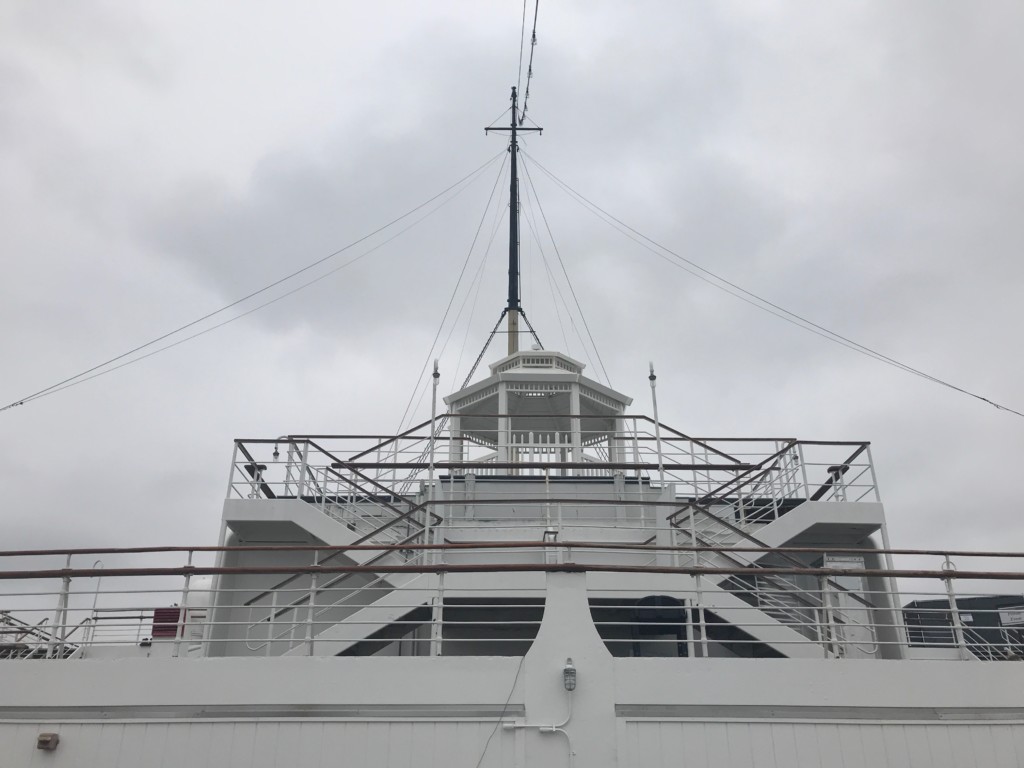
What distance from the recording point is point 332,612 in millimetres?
10984

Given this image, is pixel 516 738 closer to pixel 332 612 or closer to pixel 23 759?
pixel 23 759

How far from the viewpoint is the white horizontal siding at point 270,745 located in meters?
6.59

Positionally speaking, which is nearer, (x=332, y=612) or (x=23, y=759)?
(x=23, y=759)

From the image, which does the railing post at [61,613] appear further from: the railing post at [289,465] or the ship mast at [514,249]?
the ship mast at [514,249]

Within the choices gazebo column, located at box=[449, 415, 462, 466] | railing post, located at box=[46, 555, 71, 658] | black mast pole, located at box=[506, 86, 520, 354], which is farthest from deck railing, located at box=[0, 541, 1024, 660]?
black mast pole, located at box=[506, 86, 520, 354]

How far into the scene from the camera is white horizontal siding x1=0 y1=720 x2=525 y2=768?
6586 millimetres

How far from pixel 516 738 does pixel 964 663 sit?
170 inches

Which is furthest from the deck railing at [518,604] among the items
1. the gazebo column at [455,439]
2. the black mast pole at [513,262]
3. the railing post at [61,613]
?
the black mast pole at [513,262]

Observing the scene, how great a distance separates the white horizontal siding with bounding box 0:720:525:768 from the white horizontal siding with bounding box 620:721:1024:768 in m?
1.23

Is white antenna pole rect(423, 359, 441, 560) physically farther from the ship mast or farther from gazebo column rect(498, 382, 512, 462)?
the ship mast

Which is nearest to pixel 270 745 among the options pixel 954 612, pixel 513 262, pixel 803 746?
pixel 803 746

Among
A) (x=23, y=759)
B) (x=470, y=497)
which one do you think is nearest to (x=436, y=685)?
(x=23, y=759)

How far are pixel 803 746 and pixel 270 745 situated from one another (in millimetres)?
4707

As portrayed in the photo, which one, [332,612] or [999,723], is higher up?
[332,612]
